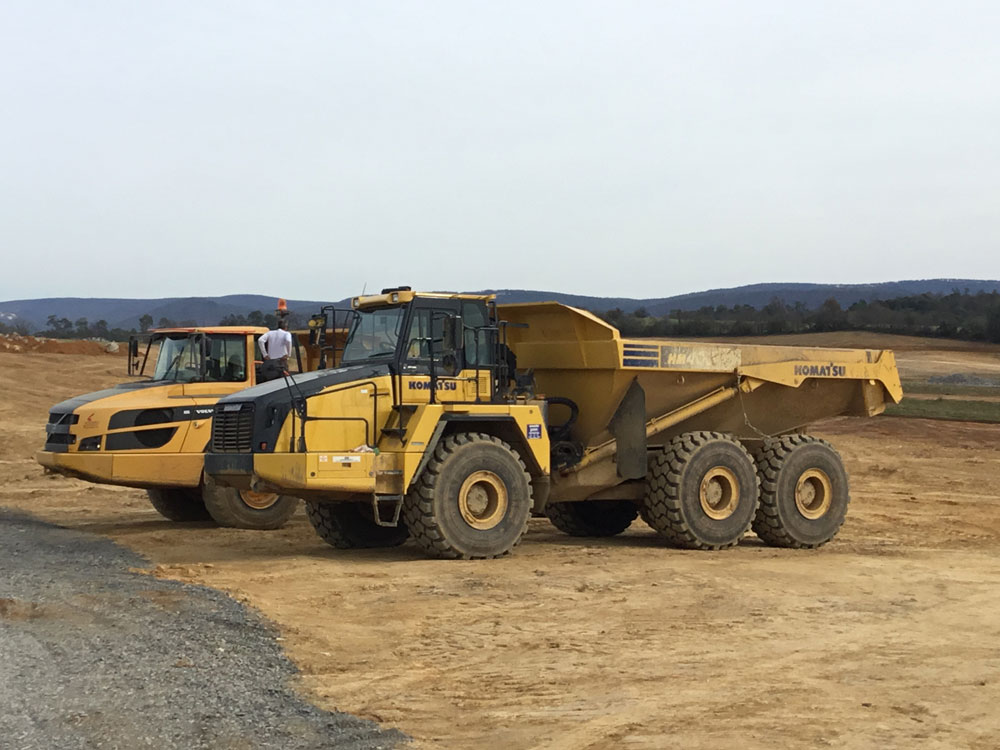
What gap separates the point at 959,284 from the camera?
14225 centimetres

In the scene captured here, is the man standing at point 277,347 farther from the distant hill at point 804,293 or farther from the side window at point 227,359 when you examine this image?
the distant hill at point 804,293

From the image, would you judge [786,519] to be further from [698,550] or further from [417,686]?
[417,686]

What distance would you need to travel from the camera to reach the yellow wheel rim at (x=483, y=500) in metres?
12.8

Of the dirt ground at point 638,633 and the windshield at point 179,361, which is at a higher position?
the windshield at point 179,361

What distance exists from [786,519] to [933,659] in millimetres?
6181

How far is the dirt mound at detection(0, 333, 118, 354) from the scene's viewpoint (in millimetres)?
43991

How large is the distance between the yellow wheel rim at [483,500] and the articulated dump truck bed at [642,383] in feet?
4.72

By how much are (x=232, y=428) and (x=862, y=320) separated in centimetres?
5720

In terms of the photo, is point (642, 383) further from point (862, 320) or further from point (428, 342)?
point (862, 320)

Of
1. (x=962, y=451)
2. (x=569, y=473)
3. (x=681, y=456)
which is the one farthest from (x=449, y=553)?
(x=962, y=451)

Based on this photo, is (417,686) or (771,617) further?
(771,617)

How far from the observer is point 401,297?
13.0 metres

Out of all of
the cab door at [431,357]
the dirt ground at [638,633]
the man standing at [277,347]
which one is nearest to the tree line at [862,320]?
the man standing at [277,347]

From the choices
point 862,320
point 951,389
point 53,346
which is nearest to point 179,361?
point 53,346
